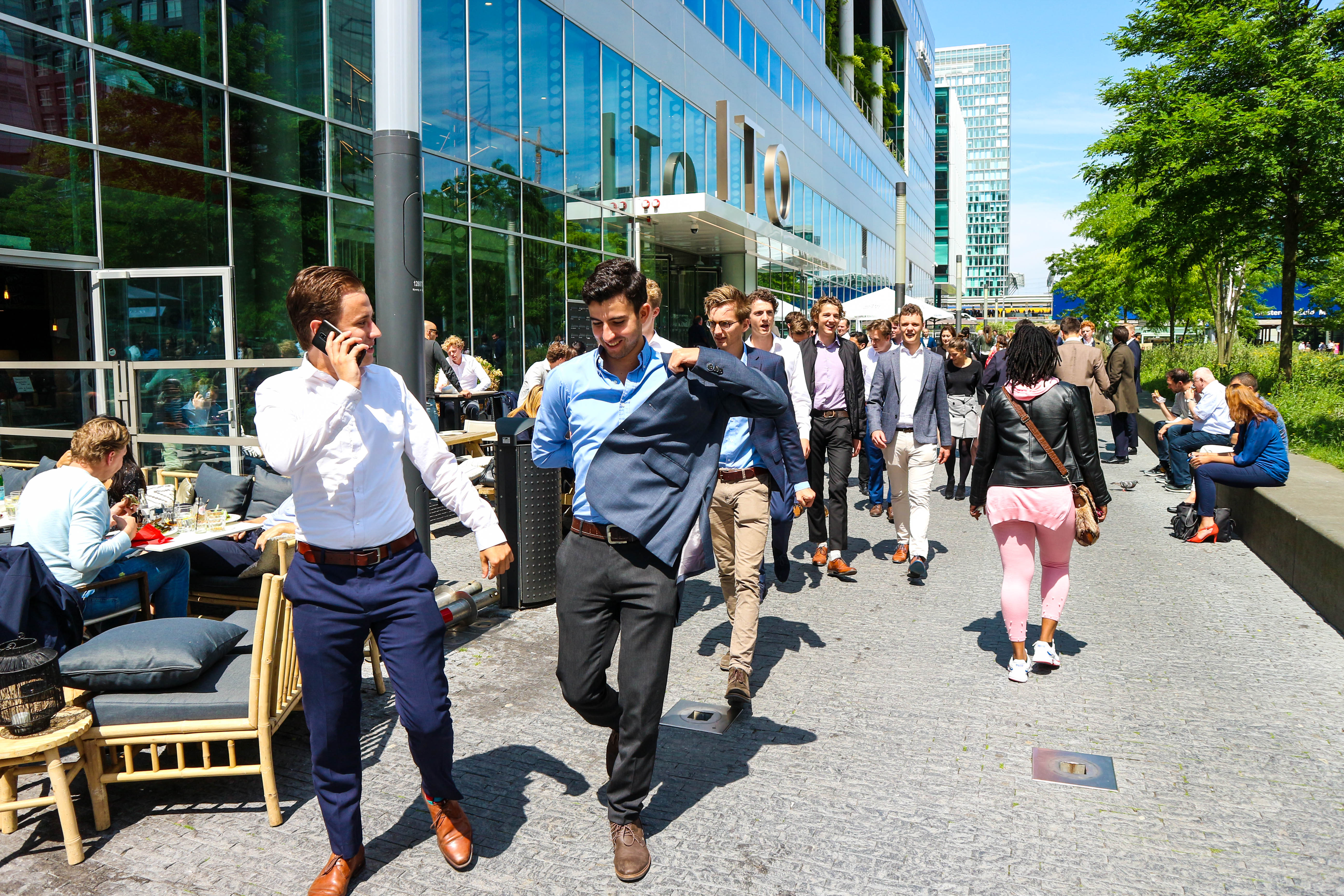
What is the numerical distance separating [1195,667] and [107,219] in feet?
34.6

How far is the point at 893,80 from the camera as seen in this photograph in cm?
5606

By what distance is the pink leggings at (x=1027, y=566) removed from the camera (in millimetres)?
5270

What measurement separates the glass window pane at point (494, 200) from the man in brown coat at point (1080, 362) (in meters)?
9.23

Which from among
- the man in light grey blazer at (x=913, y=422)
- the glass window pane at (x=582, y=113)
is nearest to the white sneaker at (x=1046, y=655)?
the man in light grey blazer at (x=913, y=422)

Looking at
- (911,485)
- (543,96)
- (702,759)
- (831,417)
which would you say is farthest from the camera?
(543,96)

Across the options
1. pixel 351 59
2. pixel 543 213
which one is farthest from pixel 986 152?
pixel 351 59

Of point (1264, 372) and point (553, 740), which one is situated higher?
point (1264, 372)

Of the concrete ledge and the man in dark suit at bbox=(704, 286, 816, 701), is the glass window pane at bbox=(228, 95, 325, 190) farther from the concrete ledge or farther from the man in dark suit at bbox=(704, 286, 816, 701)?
the concrete ledge

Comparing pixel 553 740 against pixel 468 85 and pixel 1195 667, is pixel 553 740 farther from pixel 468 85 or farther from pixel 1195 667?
pixel 468 85

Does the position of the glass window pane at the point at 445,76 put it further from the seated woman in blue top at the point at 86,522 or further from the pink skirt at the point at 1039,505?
the pink skirt at the point at 1039,505

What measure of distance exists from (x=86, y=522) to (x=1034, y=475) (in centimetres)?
497

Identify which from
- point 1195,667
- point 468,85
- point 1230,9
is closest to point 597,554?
point 1195,667

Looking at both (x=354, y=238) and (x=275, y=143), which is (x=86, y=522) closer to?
(x=275, y=143)

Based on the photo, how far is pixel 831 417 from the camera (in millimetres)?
7961
